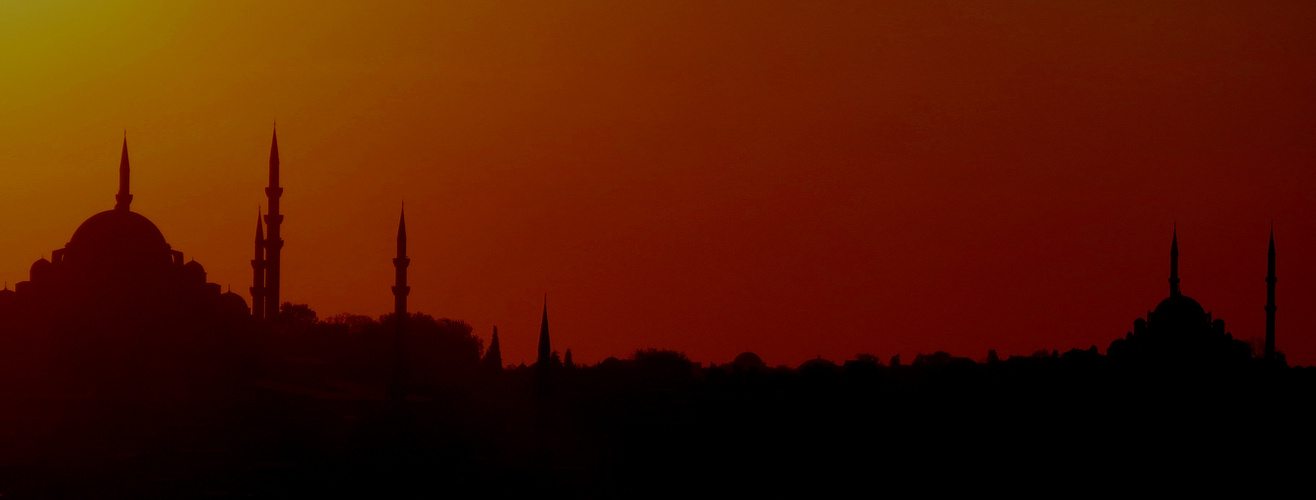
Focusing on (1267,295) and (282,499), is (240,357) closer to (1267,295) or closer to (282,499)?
(282,499)

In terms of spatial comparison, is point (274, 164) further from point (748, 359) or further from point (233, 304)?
point (748, 359)

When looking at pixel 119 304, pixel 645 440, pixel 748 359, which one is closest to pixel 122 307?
pixel 119 304

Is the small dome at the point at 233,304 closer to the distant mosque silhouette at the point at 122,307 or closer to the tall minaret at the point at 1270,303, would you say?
the distant mosque silhouette at the point at 122,307

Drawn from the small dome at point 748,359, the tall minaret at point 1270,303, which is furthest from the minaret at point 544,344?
the small dome at point 748,359

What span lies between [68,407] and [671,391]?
1709 cm

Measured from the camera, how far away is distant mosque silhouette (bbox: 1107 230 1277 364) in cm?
6781

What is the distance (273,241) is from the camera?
2443 inches

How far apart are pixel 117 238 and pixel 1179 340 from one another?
107 feet

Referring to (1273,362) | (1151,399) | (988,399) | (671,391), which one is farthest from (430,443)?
(1273,362)

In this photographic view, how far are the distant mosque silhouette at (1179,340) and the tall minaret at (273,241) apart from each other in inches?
981

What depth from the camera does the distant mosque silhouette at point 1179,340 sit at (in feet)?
222

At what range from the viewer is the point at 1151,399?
5947cm

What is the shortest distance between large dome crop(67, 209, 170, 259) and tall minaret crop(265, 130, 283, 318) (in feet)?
14.3

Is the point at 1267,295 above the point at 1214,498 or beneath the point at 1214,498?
above
